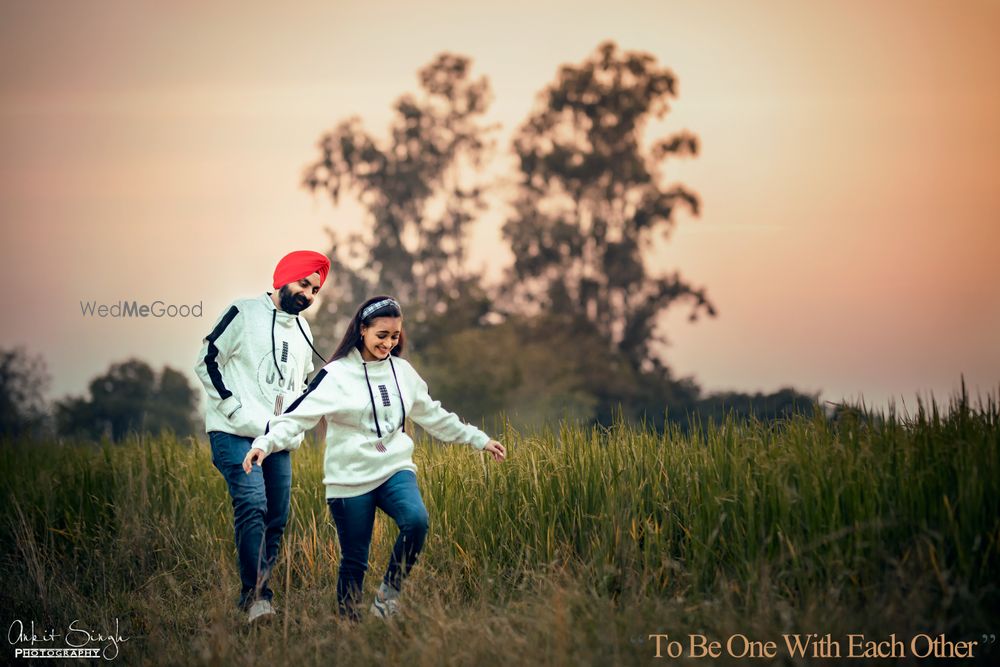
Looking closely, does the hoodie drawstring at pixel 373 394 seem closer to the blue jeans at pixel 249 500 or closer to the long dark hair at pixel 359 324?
the long dark hair at pixel 359 324

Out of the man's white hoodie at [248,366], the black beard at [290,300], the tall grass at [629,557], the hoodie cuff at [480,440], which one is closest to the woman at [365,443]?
the hoodie cuff at [480,440]

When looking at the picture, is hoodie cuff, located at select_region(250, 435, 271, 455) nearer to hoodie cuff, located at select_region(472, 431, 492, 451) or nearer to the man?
the man

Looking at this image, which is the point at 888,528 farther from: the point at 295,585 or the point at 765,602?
the point at 295,585

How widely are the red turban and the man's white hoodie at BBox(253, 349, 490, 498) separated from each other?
0.72 metres

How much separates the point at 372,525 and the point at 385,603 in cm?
39

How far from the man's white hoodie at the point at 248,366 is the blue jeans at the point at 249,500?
10cm

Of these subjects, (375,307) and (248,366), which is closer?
(375,307)

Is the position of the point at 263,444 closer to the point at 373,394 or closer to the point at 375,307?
the point at 373,394

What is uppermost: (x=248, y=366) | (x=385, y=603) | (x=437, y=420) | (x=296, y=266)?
(x=296, y=266)

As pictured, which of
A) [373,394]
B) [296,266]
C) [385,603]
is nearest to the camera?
[385,603]

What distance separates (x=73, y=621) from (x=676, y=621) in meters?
3.83

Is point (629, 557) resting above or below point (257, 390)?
below

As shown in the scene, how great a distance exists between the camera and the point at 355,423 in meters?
5.66

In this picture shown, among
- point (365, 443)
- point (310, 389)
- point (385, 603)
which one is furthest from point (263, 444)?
point (385, 603)
